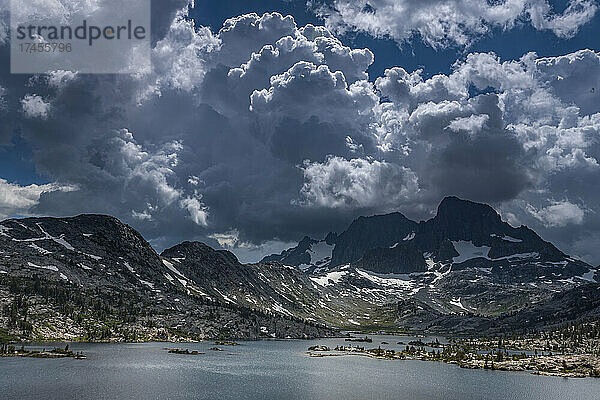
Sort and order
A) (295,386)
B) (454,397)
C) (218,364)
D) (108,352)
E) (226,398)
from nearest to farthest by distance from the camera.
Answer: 1. (226,398)
2. (454,397)
3. (295,386)
4. (218,364)
5. (108,352)

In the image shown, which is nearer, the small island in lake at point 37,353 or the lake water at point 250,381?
the lake water at point 250,381

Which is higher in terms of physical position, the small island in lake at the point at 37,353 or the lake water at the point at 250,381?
the small island in lake at the point at 37,353

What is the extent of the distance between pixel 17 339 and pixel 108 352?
141 feet

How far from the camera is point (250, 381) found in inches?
5271

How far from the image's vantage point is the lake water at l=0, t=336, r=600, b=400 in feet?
360

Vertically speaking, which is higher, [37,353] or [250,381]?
[37,353]

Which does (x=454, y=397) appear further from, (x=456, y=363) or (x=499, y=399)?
(x=456, y=363)

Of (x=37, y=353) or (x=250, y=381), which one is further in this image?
(x=37, y=353)

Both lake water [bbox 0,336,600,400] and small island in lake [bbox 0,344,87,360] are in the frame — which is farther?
small island in lake [bbox 0,344,87,360]

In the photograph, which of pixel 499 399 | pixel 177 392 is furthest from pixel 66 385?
pixel 499 399

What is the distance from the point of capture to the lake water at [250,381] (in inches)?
4323

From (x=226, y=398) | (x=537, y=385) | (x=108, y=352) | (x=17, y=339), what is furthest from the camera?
(x=17, y=339)

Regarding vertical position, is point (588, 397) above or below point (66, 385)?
below

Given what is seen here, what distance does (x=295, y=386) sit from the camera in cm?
12888
